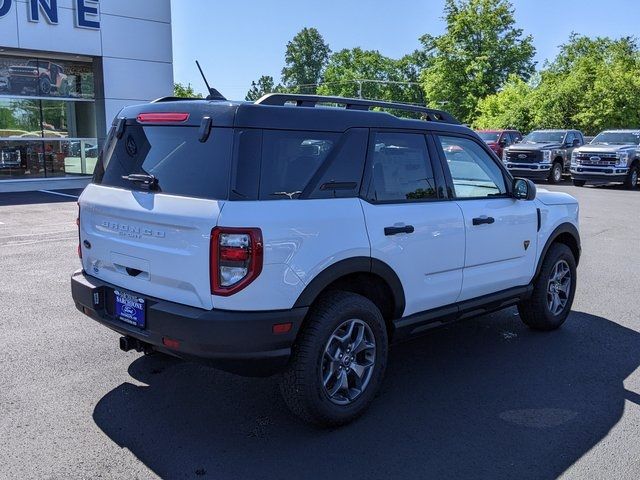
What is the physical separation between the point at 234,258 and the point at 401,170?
1498 millimetres

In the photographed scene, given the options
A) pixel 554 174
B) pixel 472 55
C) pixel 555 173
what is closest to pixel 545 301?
pixel 554 174

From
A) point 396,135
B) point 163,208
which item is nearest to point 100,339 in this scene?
point 163,208

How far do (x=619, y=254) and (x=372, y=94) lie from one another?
8744 cm

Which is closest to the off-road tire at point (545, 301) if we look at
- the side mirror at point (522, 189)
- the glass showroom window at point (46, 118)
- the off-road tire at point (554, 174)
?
the side mirror at point (522, 189)

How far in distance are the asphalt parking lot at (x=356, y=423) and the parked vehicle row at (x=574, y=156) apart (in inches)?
660

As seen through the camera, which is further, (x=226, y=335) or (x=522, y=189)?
(x=522, y=189)

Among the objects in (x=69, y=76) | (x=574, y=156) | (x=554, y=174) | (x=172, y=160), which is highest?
(x=69, y=76)

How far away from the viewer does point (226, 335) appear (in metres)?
3.16

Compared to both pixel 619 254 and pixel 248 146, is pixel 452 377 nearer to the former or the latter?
pixel 248 146

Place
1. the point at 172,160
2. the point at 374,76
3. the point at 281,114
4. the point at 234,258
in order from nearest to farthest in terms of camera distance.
A: the point at 234,258 < the point at 281,114 < the point at 172,160 < the point at 374,76

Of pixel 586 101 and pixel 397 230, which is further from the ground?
pixel 586 101

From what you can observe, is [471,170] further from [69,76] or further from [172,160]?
[69,76]

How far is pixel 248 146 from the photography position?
3.26m

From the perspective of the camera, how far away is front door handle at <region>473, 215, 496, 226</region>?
4.47 meters
